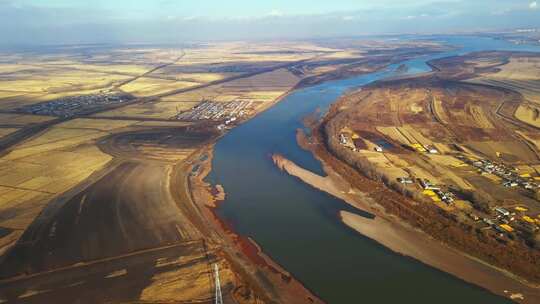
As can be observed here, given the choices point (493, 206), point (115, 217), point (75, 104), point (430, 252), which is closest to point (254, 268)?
point (430, 252)

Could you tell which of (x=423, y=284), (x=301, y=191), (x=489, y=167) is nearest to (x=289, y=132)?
(x=301, y=191)

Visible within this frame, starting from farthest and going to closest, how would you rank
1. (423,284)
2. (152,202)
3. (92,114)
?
(92,114) < (152,202) < (423,284)

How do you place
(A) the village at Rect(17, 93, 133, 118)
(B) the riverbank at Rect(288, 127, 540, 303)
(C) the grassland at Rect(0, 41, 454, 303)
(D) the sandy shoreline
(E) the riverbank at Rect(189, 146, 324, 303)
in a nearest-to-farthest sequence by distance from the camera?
(E) the riverbank at Rect(189, 146, 324, 303), (D) the sandy shoreline, (B) the riverbank at Rect(288, 127, 540, 303), (C) the grassland at Rect(0, 41, 454, 303), (A) the village at Rect(17, 93, 133, 118)

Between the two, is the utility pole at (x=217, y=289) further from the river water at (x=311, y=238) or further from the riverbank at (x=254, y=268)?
the river water at (x=311, y=238)

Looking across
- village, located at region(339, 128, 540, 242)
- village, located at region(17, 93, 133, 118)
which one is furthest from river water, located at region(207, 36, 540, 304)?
village, located at region(17, 93, 133, 118)

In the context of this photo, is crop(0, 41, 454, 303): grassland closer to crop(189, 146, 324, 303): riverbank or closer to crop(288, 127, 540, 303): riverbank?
crop(189, 146, 324, 303): riverbank

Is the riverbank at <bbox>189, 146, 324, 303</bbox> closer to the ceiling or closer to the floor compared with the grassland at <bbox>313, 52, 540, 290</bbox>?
closer to the floor

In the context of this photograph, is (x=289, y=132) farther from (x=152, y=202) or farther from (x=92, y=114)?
(x=92, y=114)
